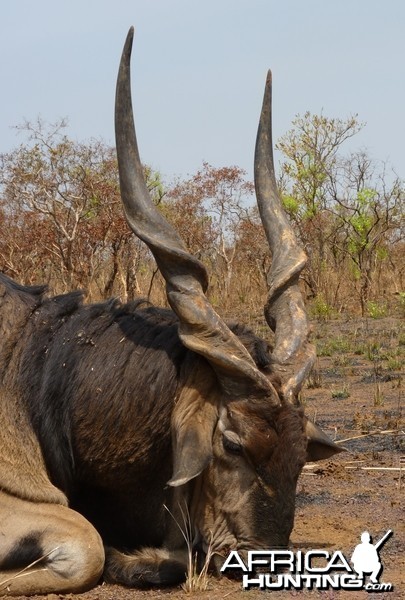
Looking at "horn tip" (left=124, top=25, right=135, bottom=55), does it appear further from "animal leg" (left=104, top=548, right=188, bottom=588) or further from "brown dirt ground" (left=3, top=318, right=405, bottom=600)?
"brown dirt ground" (left=3, top=318, right=405, bottom=600)

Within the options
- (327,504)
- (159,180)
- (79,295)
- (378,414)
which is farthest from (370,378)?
(159,180)

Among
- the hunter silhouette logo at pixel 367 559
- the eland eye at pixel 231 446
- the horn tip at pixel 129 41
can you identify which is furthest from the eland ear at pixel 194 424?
the horn tip at pixel 129 41

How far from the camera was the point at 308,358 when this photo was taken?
15.8ft

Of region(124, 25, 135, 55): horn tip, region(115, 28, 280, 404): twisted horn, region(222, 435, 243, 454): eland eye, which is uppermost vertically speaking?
region(124, 25, 135, 55): horn tip

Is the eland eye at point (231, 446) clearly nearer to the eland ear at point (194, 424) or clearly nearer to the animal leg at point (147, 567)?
the eland ear at point (194, 424)

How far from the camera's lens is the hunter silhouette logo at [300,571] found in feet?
14.7

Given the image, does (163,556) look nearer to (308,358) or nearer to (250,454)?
(250,454)

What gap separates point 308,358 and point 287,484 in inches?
26.1

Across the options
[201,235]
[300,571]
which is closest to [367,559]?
[300,571]

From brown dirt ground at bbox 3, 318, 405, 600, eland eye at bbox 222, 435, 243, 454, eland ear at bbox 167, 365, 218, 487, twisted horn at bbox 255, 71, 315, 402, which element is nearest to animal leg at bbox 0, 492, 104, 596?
brown dirt ground at bbox 3, 318, 405, 600

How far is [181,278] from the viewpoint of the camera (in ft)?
15.5

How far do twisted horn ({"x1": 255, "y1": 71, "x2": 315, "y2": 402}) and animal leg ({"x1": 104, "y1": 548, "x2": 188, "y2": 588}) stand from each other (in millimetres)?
880

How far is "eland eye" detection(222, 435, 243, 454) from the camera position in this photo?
4441 millimetres

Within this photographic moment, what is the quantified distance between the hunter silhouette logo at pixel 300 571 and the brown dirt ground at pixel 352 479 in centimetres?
5
